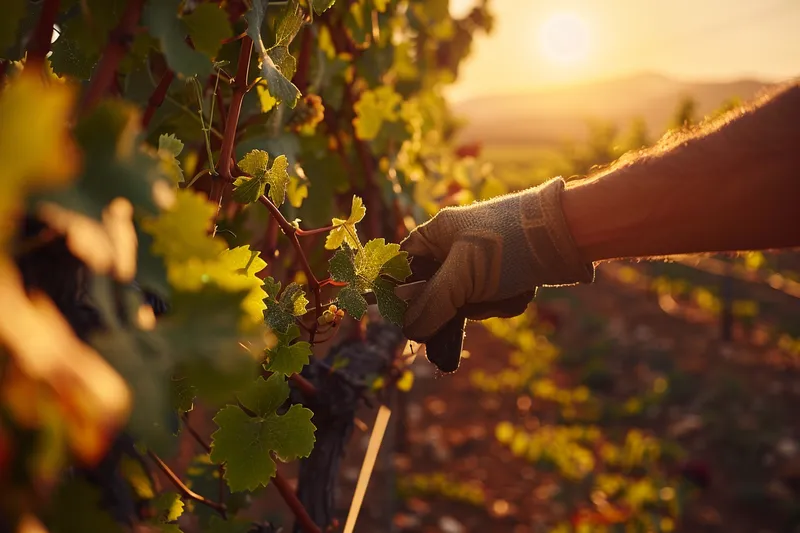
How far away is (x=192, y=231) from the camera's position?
510 mm

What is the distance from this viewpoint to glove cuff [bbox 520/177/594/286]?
1384 millimetres

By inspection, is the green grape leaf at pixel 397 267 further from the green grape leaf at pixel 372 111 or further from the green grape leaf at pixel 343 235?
the green grape leaf at pixel 372 111

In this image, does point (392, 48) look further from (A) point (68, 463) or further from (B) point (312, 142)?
(A) point (68, 463)

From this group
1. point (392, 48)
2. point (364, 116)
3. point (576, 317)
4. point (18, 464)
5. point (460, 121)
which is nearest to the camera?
point (18, 464)

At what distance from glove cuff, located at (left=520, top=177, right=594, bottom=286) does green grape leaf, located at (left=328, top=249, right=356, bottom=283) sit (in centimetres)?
46

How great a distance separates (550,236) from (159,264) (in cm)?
100

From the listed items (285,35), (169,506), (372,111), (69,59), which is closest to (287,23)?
(285,35)

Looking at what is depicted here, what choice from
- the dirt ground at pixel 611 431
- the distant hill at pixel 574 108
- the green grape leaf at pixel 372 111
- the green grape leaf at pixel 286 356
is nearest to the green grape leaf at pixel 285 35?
the green grape leaf at pixel 286 356

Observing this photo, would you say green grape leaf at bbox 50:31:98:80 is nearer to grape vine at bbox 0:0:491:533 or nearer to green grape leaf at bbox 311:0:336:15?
grape vine at bbox 0:0:491:533

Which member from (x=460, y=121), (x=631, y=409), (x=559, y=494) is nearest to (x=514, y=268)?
(x=559, y=494)

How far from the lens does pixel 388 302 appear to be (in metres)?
1.16

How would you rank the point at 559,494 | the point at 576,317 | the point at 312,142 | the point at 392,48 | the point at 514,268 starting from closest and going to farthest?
the point at 514,268, the point at 312,142, the point at 392,48, the point at 559,494, the point at 576,317

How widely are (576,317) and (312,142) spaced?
6823 mm

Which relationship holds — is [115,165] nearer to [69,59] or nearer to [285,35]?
[285,35]
